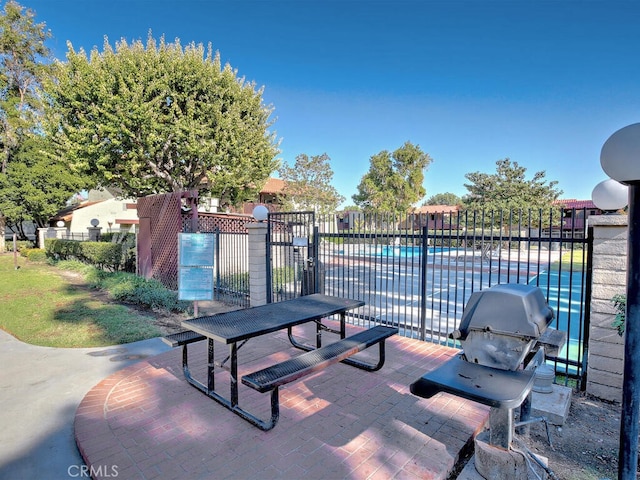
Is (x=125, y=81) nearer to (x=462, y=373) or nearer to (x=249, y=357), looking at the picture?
(x=249, y=357)

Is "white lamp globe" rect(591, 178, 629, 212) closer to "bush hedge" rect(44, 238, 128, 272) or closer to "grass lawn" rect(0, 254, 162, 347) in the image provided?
"grass lawn" rect(0, 254, 162, 347)

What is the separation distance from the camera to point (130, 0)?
1055 cm

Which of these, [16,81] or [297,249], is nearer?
[297,249]

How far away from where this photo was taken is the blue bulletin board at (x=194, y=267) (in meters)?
5.20

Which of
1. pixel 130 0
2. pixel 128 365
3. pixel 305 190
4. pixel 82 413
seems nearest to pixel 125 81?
pixel 130 0

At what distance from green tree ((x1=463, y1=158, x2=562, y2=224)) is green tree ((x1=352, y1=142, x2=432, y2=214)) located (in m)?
6.34

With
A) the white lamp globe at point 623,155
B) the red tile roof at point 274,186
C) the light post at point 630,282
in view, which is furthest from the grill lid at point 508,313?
the red tile roof at point 274,186

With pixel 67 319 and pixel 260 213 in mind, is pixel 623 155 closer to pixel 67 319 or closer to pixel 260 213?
pixel 260 213

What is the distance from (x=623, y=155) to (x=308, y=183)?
1168 inches

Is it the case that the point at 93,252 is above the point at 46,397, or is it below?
above

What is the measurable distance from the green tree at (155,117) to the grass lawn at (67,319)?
6.38 meters

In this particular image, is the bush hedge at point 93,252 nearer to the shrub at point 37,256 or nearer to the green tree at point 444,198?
the shrub at point 37,256

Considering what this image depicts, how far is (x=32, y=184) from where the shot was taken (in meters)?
20.3

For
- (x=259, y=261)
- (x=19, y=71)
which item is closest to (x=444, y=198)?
(x=19, y=71)
